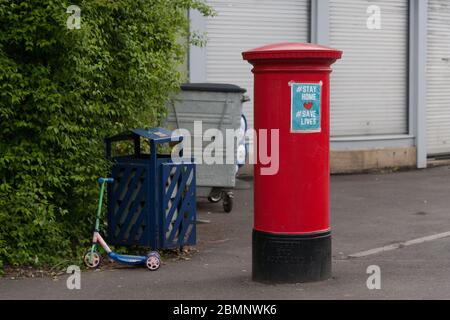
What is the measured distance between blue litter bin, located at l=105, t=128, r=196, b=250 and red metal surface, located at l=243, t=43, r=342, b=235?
141 centimetres

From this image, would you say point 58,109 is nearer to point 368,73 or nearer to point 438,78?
point 368,73

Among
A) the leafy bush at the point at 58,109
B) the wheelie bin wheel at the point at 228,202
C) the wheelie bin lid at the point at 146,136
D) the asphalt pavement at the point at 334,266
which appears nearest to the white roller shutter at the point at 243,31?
the asphalt pavement at the point at 334,266

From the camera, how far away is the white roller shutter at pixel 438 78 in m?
→ 19.2

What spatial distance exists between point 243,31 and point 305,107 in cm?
908

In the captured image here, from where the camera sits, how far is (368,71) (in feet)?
59.9

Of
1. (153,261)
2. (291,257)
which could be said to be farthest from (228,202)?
(291,257)

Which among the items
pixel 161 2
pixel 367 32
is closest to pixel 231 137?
pixel 161 2

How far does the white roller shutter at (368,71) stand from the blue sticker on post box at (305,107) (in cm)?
1011

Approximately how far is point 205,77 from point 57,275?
8213 millimetres
